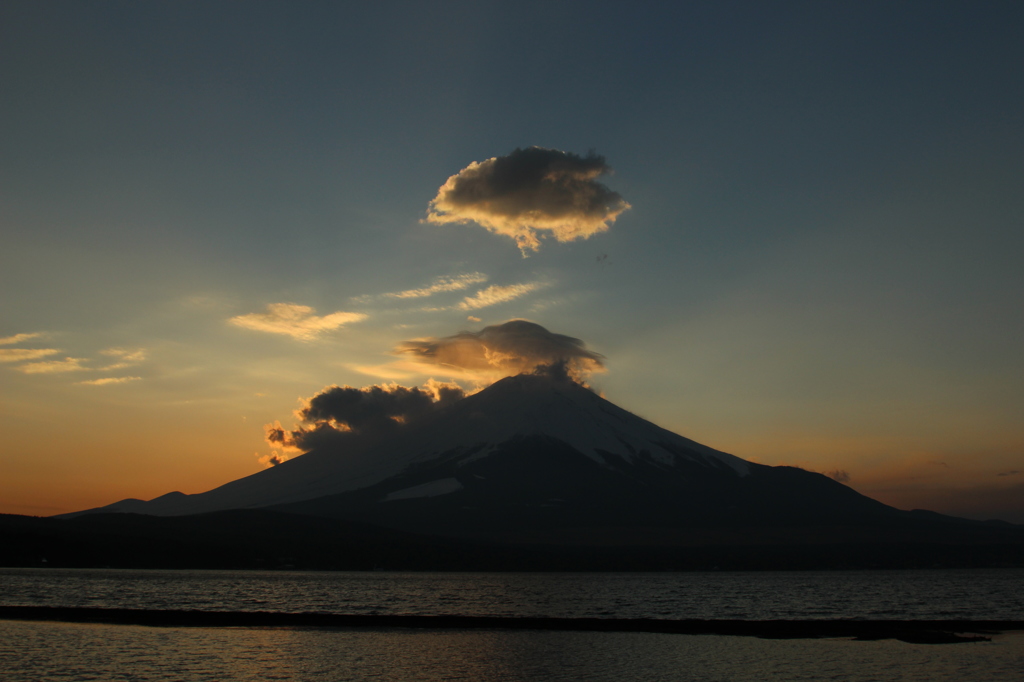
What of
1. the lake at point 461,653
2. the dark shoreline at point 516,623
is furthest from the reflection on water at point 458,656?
the dark shoreline at point 516,623

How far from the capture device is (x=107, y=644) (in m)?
58.1

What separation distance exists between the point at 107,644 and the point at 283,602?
165 ft

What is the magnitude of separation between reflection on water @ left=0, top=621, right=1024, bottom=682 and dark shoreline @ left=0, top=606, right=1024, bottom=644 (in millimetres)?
3845

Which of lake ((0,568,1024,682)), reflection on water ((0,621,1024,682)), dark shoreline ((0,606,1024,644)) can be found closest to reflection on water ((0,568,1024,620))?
lake ((0,568,1024,682))

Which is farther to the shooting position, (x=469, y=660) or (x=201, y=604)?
(x=201, y=604)

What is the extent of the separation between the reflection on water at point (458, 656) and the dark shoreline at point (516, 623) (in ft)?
12.6

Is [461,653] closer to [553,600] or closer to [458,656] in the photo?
[458,656]

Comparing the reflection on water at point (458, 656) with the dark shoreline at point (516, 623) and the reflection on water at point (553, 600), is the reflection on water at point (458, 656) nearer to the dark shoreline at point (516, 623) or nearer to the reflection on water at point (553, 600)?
the dark shoreline at point (516, 623)

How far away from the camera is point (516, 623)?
7594cm

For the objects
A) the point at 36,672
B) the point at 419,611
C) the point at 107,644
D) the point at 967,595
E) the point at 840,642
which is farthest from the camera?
the point at 967,595

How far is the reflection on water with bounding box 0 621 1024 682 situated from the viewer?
48.4m

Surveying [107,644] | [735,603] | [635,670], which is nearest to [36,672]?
[107,644]

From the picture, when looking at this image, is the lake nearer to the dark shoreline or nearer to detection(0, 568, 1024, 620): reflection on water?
detection(0, 568, 1024, 620): reflection on water

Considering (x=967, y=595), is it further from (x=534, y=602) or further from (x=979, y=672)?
(x=979, y=672)
